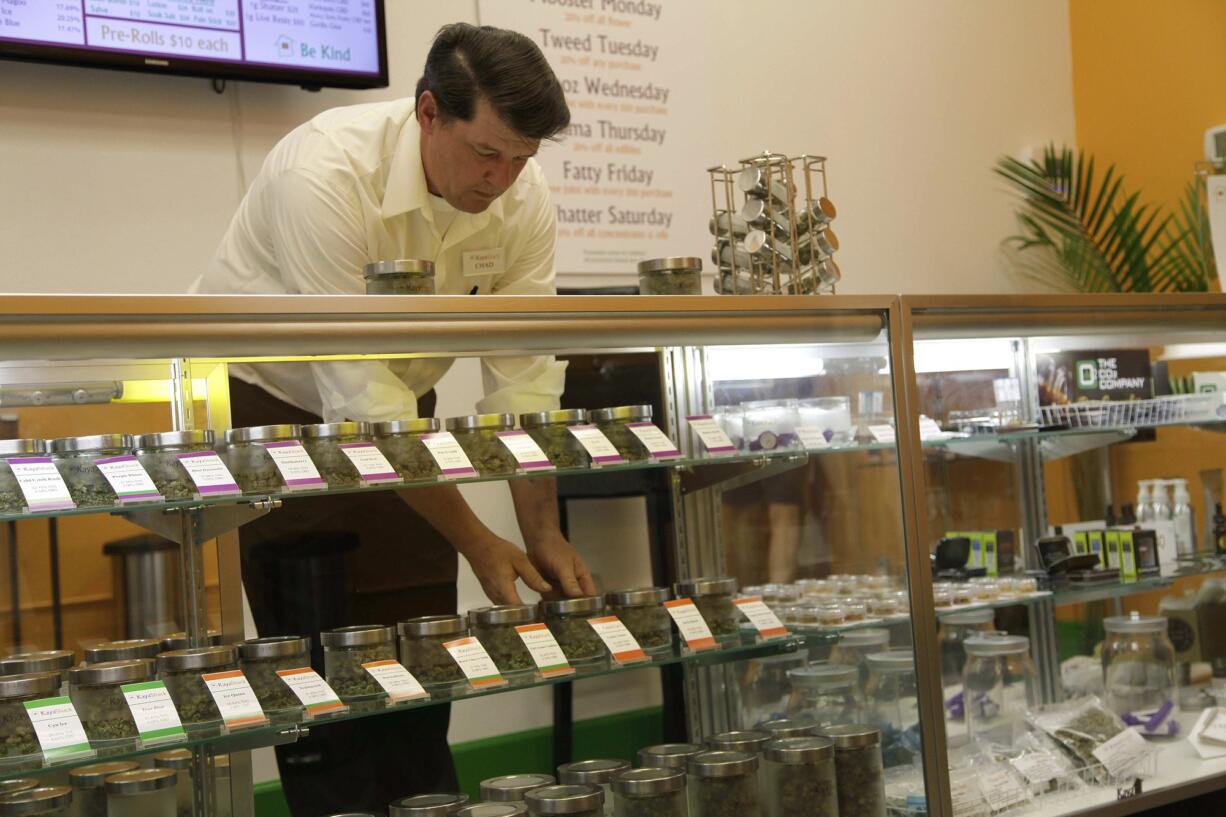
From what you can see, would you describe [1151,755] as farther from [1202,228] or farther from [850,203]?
[850,203]

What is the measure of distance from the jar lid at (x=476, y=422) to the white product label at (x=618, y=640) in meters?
0.37

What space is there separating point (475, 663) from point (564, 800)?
25 cm

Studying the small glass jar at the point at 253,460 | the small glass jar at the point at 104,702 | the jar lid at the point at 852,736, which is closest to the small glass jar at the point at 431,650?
the small glass jar at the point at 253,460

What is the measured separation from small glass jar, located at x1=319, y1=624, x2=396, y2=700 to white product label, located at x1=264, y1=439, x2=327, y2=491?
0.79ft

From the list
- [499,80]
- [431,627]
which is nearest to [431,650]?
[431,627]

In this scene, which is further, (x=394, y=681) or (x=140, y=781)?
(x=394, y=681)

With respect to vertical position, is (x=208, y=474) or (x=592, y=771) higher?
(x=208, y=474)

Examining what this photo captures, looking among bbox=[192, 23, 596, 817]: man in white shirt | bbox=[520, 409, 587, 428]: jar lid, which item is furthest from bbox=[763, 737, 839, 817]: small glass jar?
bbox=[520, 409, 587, 428]: jar lid

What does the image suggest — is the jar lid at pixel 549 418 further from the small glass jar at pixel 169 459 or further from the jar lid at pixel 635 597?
the small glass jar at pixel 169 459

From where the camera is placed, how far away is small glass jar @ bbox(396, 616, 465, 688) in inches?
79.3

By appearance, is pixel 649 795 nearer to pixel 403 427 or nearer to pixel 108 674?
pixel 403 427

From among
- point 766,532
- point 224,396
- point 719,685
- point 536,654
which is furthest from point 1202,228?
point 224,396

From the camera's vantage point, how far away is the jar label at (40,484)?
1.71m

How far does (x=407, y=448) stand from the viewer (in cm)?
203
